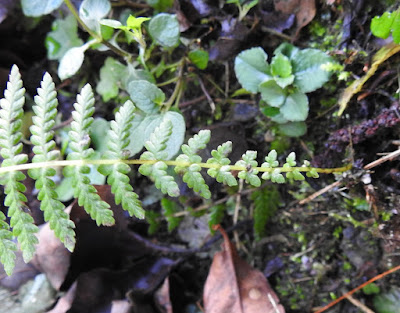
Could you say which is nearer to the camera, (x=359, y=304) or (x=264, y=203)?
(x=359, y=304)

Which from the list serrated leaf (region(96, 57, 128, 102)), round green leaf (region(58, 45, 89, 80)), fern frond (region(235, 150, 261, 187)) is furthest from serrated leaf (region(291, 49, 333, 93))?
round green leaf (region(58, 45, 89, 80))

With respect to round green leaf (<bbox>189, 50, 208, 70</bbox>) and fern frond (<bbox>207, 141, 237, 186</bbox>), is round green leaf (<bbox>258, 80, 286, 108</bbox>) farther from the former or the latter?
fern frond (<bbox>207, 141, 237, 186</bbox>)

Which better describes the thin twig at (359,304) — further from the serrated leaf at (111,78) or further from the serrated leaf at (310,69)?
the serrated leaf at (111,78)

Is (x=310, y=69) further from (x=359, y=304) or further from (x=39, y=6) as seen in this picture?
(x=39, y=6)

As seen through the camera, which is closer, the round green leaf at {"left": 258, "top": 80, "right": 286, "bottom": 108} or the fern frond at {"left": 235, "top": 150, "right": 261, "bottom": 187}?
the fern frond at {"left": 235, "top": 150, "right": 261, "bottom": 187}

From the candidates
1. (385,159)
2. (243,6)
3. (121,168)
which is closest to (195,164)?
(121,168)

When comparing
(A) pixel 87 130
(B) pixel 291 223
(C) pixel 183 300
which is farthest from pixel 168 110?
(C) pixel 183 300

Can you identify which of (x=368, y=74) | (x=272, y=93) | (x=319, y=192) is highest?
(x=368, y=74)

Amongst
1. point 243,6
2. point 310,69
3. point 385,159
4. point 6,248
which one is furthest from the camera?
point 243,6
